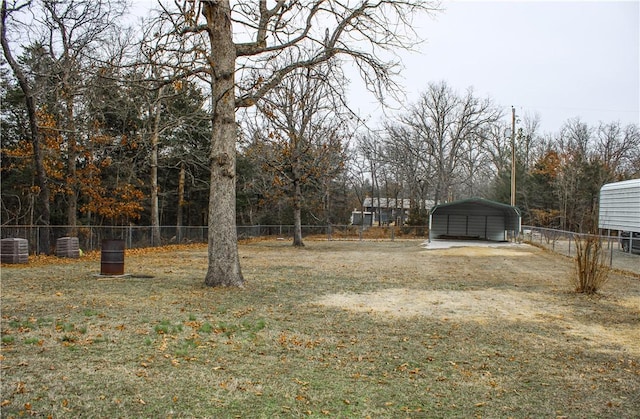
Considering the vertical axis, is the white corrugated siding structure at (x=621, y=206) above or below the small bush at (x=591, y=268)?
above

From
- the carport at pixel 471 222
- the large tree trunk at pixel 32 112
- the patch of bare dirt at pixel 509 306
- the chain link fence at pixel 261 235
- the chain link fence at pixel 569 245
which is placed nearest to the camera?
the patch of bare dirt at pixel 509 306

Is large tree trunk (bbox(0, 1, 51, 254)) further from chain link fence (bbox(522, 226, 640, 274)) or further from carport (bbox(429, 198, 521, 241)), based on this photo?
carport (bbox(429, 198, 521, 241))

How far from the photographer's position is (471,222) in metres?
39.2

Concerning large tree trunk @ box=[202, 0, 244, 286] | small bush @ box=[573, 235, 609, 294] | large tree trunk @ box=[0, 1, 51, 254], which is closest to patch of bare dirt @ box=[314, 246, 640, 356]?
small bush @ box=[573, 235, 609, 294]

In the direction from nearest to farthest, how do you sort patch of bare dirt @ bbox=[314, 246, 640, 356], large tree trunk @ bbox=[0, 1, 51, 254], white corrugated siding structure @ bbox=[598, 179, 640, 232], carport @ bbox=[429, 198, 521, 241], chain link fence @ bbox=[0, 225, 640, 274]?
patch of bare dirt @ bbox=[314, 246, 640, 356], large tree trunk @ bbox=[0, 1, 51, 254], chain link fence @ bbox=[0, 225, 640, 274], white corrugated siding structure @ bbox=[598, 179, 640, 232], carport @ bbox=[429, 198, 521, 241]

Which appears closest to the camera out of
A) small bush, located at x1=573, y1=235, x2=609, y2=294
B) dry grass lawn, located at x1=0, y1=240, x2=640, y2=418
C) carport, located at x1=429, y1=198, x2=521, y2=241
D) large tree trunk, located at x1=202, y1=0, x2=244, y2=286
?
dry grass lawn, located at x1=0, y1=240, x2=640, y2=418

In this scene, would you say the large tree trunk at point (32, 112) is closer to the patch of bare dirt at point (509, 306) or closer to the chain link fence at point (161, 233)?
the chain link fence at point (161, 233)

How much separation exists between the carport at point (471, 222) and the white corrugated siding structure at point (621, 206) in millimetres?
9264

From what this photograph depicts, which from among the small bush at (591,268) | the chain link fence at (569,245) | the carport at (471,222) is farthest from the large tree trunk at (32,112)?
the carport at (471,222)

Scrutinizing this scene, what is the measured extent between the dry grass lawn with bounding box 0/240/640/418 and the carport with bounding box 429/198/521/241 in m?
25.6

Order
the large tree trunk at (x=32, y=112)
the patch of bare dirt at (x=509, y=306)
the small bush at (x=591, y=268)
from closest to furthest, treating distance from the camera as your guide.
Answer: the patch of bare dirt at (x=509, y=306)
the small bush at (x=591, y=268)
the large tree trunk at (x=32, y=112)

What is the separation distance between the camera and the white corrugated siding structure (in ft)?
80.0

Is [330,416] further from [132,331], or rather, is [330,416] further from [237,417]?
[132,331]

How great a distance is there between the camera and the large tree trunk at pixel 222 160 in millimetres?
11336
